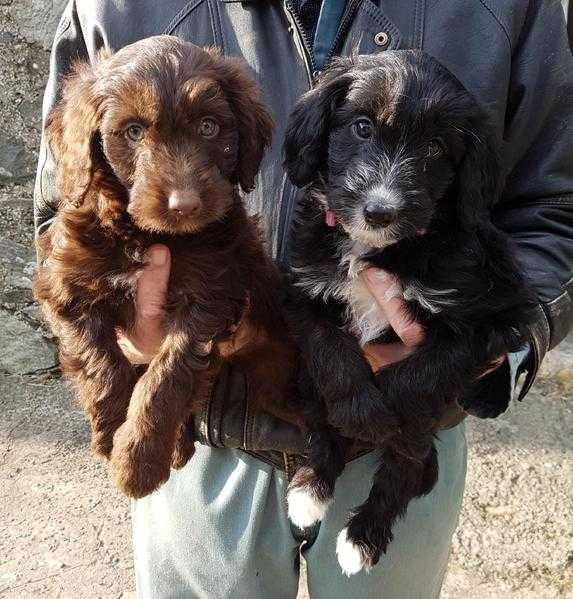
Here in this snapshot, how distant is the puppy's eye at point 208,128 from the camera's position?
1.98 m

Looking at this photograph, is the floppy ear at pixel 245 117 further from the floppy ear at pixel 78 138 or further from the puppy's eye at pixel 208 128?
the floppy ear at pixel 78 138

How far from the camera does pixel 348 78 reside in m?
2.00

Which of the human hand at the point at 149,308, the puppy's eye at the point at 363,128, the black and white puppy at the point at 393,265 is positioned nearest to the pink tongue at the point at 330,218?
the black and white puppy at the point at 393,265

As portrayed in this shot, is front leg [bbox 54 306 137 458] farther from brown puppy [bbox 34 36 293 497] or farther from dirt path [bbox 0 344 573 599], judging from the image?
dirt path [bbox 0 344 573 599]

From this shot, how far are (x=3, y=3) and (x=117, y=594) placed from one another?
3121 millimetres

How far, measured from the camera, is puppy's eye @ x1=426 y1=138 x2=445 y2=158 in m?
1.98

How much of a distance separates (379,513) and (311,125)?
1.13 metres

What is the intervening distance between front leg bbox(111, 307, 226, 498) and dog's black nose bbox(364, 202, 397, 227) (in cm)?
55

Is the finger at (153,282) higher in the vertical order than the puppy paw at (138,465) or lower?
higher

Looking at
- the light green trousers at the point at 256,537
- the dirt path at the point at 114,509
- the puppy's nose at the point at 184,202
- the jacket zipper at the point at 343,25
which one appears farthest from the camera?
the dirt path at the point at 114,509

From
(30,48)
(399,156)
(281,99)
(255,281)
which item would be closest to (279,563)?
(255,281)

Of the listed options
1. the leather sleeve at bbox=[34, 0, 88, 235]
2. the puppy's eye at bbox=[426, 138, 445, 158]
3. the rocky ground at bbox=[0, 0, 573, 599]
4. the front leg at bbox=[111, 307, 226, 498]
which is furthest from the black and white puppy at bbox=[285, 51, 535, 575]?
the rocky ground at bbox=[0, 0, 573, 599]

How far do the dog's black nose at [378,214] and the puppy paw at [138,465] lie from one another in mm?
843

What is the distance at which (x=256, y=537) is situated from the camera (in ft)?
7.25
